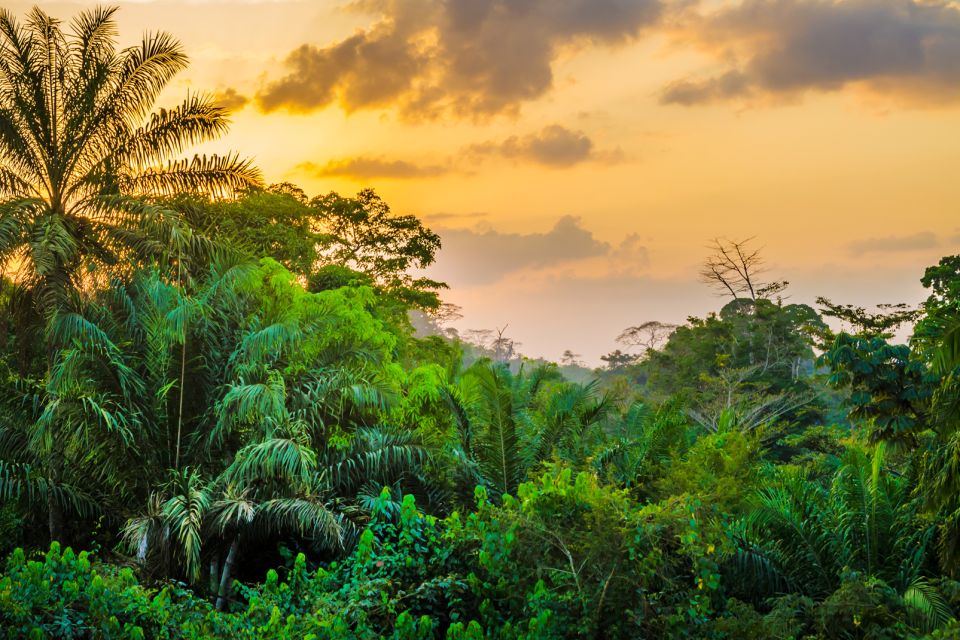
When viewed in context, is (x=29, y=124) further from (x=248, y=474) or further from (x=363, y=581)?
(x=363, y=581)

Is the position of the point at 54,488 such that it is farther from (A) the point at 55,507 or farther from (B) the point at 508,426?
(B) the point at 508,426

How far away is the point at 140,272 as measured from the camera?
14.8 metres

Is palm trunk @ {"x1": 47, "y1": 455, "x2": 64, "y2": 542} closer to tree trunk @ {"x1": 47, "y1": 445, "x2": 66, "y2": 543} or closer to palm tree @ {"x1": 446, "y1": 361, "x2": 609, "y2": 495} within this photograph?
tree trunk @ {"x1": 47, "y1": 445, "x2": 66, "y2": 543}

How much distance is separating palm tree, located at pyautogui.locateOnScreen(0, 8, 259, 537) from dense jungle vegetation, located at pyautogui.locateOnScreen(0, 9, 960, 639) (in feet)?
0.14

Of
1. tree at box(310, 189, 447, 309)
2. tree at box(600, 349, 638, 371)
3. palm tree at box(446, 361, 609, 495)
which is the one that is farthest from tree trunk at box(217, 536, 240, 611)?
tree at box(600, 349, 638, 371)

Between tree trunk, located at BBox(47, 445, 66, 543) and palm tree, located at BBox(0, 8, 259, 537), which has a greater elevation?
palm tree, located at BBox(0, 8, 259, 537)

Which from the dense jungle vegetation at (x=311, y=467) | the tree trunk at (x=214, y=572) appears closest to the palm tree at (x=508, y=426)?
the dense jungle vegetation at (x=311, y=467)

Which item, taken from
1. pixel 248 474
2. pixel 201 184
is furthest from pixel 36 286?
pixel 248 474

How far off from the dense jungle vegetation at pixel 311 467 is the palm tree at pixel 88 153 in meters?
0.04

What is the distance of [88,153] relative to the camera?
15672 millimetres

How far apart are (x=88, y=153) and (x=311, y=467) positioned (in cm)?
730

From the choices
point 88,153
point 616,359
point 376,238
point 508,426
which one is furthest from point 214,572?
point 616,359

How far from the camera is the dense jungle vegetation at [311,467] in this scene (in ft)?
28.3

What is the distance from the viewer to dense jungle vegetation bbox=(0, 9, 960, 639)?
28.3 feet
